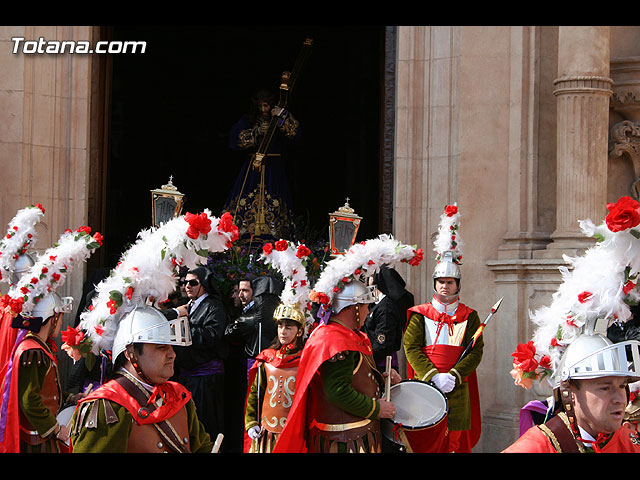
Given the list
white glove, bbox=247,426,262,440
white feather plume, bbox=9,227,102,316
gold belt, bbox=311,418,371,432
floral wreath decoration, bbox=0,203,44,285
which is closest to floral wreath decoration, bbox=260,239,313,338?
white glove, bbox=247,426,262,440

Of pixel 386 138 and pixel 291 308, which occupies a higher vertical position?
pixel 386 138

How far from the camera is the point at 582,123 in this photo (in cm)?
936

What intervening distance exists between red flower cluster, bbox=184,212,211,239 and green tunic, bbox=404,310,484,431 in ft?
11.8

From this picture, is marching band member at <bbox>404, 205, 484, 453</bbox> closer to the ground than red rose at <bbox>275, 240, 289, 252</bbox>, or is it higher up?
closer to the ground

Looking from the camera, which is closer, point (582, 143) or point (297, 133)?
point (582, 143)

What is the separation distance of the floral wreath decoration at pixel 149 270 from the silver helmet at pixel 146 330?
73 millimetres

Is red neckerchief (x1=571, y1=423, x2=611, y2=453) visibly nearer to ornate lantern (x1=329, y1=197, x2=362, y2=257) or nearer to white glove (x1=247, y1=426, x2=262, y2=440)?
white glove (x1=247, y1=426, x2=262, y2=440)

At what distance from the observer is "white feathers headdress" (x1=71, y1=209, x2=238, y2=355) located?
425cm

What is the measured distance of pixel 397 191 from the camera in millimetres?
10562

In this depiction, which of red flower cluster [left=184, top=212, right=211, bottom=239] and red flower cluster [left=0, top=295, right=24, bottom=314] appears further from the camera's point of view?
red flower cluster [left=0, top=295, right=24, bottom=314]

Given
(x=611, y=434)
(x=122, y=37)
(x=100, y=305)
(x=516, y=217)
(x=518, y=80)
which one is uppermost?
(x=122, y=37)
